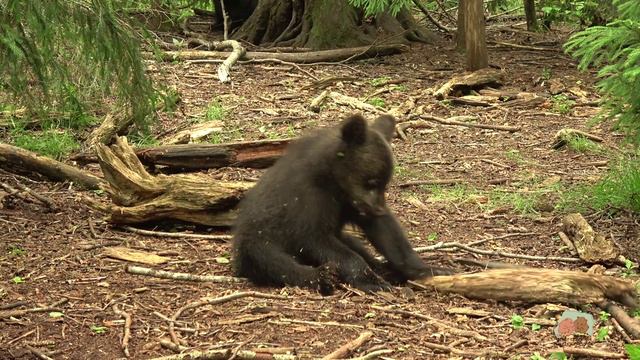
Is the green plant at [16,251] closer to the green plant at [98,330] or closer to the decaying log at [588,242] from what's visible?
the green plant at [98,330]

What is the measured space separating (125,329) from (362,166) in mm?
2041

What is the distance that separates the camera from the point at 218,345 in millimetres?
4809

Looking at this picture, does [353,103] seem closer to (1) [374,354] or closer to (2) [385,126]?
(2) [385,126]

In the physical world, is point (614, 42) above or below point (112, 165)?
above

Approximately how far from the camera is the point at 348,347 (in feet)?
15.7

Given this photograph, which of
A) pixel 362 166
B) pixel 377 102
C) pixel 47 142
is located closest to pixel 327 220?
pixel 362 166

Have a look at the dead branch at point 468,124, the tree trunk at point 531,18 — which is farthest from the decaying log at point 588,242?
the tree trunk at point 531,18

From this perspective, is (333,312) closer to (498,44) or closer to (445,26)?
(498,44)

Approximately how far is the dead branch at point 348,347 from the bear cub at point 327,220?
3.16ft

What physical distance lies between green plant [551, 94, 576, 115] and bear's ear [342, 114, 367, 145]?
22.5 ft

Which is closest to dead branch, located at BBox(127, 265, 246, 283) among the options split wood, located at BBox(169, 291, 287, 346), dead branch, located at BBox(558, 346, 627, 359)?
split wood, located at BBox(169, 291, 287, 346)

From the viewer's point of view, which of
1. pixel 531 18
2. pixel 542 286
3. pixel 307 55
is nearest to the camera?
pixel 542 286

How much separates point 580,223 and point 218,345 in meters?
3.65

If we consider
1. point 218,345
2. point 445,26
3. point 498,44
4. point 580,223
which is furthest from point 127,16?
point 445,26
